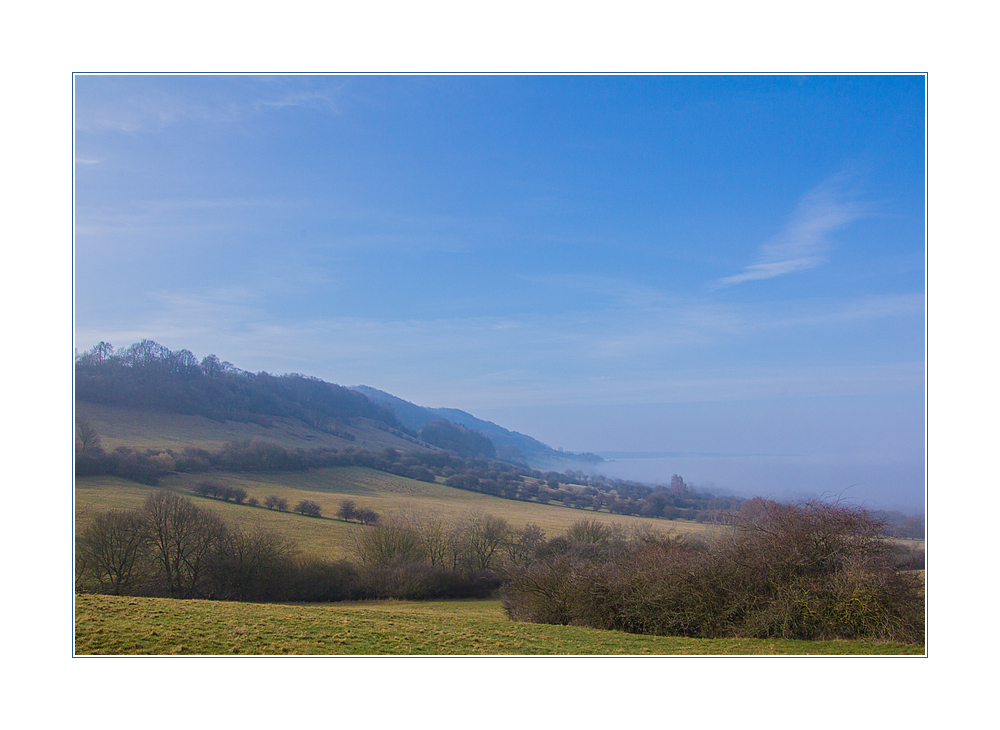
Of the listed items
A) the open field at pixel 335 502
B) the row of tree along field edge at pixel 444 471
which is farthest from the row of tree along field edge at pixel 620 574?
the row of tree along field edge at pixel 444 471

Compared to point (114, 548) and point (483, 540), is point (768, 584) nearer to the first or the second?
point (483, 540)

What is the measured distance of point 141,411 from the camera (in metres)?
48.7

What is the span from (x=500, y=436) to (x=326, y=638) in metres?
41.1

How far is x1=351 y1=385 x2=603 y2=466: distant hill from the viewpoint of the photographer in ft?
161

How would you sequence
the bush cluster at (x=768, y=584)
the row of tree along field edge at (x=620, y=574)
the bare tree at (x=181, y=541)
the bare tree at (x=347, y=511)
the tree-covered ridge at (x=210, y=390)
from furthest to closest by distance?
the tree-covered ridge at (x=210, y=390), the bare tree at (x=347, y=511), the bare tree at (x=181, y=541), the row of tree along field edge at (x=620, y=574), the bush cluster at (x=768, y=584)

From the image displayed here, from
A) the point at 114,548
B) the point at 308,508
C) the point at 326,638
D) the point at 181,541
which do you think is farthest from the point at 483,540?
the point at 326,638

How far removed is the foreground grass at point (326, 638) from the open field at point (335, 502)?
15560 millimetres

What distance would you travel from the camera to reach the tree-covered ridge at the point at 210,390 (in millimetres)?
43625

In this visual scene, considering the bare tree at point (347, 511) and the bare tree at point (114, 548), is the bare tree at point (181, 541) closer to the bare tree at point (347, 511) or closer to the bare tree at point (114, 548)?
the bare tree at point (114, 548)

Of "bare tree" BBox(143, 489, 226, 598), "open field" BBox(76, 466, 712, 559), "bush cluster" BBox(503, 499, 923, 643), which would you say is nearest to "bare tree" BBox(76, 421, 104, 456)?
"open field" BBox(76, 466, 712, 559)

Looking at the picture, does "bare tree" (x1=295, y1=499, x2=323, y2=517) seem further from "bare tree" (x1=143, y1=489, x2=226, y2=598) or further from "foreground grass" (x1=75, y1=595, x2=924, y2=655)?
"foreground grass" (x1=75, y1=595, x2=924, y2=655)

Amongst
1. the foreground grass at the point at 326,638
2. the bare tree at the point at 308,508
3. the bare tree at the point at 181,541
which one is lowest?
the bare tree at the point at 308,508

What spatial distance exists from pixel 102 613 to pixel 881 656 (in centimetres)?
1547

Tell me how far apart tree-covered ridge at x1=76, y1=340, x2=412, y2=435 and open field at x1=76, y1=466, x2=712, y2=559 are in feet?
24.9
